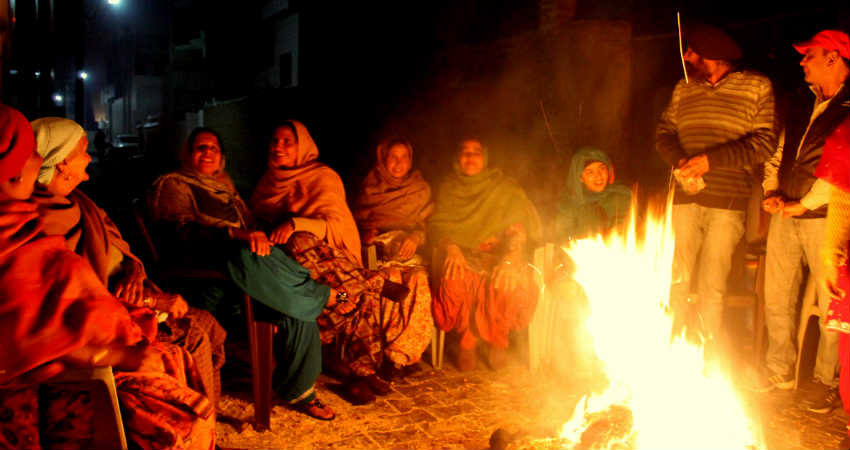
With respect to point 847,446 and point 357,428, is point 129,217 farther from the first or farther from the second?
point 847,446

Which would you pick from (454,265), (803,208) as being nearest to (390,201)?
(454,265)

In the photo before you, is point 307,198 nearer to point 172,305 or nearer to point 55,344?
point 172,305

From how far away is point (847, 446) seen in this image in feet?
13.3

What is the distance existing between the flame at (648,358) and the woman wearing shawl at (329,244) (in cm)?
154

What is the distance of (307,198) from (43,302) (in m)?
2.70

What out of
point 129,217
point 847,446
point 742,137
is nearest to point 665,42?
point 742,137

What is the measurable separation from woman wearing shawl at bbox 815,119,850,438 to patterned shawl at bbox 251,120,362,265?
3.24 m

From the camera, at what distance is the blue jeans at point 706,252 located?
4.97 meters

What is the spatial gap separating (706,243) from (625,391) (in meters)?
1.96

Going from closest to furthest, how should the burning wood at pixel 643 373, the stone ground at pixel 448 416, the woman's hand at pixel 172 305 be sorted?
the burning wood at pixel 643 373 < the woman's hand at pixel 172 305 < the stone ground at pixel 448 416

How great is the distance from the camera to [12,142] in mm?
2500

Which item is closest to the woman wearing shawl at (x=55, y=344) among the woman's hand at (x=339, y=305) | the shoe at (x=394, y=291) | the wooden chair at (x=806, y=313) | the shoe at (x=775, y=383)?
the woman's hand at (x=339, y=305)

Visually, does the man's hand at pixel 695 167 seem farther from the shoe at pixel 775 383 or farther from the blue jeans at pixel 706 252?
the shoe at pixel 775 383

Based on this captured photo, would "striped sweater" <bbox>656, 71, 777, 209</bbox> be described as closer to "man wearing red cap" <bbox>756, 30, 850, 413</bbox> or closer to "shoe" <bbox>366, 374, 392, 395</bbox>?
"man wearing red cap" <bbox>756, 30, 850, 413</bbox>
